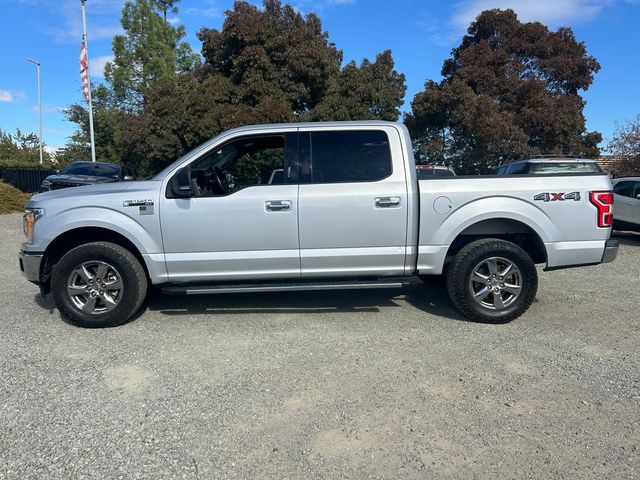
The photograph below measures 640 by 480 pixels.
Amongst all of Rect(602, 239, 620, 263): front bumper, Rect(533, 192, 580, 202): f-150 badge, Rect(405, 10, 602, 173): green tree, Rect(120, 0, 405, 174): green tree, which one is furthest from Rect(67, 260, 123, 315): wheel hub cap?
Rect(405, 10, 602, 173): green tree

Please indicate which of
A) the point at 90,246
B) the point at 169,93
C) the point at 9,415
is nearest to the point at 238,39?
the point at 169,93

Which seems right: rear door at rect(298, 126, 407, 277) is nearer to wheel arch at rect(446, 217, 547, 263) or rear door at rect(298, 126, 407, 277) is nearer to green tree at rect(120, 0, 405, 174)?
wheel arch at rect(446, 217, 547, 263)

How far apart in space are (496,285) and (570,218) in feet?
3.37

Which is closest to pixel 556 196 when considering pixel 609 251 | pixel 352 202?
pixel 609 251

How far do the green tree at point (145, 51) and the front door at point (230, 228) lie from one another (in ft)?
91.2

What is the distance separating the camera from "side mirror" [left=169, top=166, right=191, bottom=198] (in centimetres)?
473

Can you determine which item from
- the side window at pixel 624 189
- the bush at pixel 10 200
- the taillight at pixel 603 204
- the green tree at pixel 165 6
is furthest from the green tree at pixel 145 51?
the taillight at pixel 603 204

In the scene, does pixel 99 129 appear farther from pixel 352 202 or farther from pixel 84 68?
pixel 352 202

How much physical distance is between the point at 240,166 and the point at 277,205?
840 mm

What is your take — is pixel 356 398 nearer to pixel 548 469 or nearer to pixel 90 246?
pixel 548 469

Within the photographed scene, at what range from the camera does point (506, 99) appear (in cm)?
2127

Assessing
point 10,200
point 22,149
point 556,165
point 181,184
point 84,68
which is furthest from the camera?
point 22,149

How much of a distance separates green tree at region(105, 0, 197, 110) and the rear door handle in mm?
28371

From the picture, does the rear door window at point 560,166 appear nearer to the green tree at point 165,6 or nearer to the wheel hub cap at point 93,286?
the wheel hub cap at point 93,286
